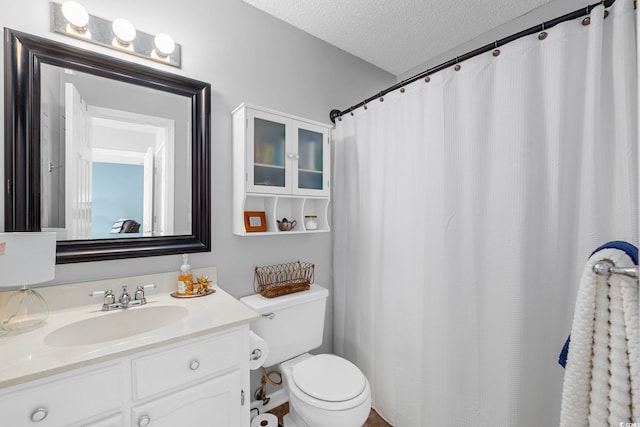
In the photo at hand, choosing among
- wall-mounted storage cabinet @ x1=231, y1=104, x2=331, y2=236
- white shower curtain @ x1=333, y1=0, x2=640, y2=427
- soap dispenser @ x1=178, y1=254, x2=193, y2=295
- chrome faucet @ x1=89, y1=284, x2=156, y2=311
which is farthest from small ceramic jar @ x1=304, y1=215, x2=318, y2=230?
chrome faucet @ x1=89, y1=284, x2=156, y2=311

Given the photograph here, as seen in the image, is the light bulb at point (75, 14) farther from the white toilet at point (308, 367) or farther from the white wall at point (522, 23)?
the white wall at point (522, 23)

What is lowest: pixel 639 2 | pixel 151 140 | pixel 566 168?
pixel 566 168

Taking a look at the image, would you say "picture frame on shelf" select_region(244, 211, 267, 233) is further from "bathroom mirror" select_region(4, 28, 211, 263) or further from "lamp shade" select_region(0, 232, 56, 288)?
"lamp shade" select_region(0, 232, 56, 288)

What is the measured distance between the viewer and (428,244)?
1426 mm

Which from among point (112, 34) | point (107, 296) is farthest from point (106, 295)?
point (112, 34)

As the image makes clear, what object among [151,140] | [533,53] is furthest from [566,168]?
[151,140]

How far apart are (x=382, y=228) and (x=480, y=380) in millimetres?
868

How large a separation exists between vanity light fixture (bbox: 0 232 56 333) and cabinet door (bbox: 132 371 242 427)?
0.52 meters

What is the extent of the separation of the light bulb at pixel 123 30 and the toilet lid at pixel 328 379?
1.79 meters

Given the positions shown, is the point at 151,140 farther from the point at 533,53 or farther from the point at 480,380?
the point at 480,380

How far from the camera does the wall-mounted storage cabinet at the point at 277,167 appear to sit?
152 centimetres

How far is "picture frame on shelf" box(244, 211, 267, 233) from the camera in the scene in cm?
159

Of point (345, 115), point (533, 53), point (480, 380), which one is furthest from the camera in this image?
point (345, 115)

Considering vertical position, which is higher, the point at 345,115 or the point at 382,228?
the point at 345,115
